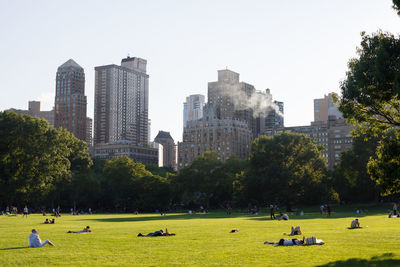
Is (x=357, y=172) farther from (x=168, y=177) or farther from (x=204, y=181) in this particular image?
(x=168, y=177)

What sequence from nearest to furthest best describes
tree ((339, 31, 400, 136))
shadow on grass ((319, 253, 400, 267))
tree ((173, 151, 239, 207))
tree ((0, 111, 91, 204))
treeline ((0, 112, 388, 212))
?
1. shadow on grass ((319, 253, 400, 267))
2. tree ((339, 31, 400, 136))
3. tree ((0, 111, 91, 204))
4. treeline ((0, 112, 388, 212))
5. tree ((173, 151, 239, 207))

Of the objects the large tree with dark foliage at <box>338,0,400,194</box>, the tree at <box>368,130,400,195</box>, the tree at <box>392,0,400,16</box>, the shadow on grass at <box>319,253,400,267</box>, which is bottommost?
the shadow on grass at <box>319,253,400,267</box>

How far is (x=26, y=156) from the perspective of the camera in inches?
3612

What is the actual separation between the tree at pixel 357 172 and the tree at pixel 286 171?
29.9ft

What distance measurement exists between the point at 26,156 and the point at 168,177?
57.5 meters

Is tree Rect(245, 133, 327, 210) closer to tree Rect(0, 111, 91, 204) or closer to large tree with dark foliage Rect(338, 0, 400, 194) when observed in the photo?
tree Rect(0, 111, 91, 204)

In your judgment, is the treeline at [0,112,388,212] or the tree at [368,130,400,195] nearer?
the tree at [368,130,400,195]

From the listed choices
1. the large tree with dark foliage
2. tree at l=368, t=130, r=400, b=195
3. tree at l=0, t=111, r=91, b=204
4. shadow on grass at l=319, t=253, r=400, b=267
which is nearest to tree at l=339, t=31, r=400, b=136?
the large tree with dark foliage

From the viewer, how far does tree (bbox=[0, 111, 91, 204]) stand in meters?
89.4

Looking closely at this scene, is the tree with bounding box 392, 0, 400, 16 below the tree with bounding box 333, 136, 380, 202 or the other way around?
the other way around

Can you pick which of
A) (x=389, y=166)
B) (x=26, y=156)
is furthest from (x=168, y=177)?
(x=389, y=166)

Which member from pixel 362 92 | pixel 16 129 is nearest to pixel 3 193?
pixel 16 129

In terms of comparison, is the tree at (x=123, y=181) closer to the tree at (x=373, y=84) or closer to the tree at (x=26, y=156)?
the tree at (x=26, y=156)

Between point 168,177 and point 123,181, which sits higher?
point 168,177
